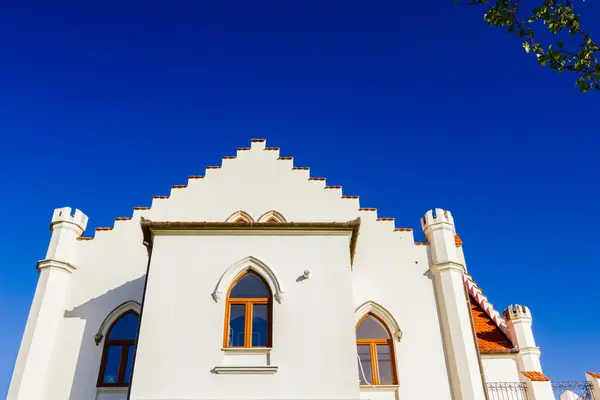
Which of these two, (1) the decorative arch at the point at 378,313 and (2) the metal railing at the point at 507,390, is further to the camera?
(1) the decorative arch at the point at 378,313

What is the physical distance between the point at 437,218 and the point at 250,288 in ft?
23.6

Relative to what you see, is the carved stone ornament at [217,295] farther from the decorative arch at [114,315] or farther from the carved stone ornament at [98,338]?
the carved stone ornament at [98,338]

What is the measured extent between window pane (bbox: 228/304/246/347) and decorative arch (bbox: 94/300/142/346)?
4171 millimetres

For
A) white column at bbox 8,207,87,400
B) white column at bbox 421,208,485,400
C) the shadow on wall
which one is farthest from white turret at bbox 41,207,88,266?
white column at bbox 421,208,485,400

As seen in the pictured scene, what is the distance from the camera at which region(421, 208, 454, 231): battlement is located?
1619 cm

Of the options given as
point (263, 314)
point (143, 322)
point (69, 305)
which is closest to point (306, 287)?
point (263, 314)

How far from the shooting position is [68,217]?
16.0 m

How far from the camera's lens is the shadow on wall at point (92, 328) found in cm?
1376

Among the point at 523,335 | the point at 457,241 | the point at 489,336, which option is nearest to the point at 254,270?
the point at 489,336

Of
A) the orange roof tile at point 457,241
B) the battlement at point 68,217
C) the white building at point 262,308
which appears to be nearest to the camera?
the white building at point 262,308

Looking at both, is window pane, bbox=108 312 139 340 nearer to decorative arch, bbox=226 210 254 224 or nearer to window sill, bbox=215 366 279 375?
decorative arch, bbox=226 210 254 224

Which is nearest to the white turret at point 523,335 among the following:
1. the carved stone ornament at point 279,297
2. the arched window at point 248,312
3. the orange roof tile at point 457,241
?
the orange roof tile at point 457,241

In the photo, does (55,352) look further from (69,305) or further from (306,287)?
(306,287)

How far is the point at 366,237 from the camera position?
52.9 feet
